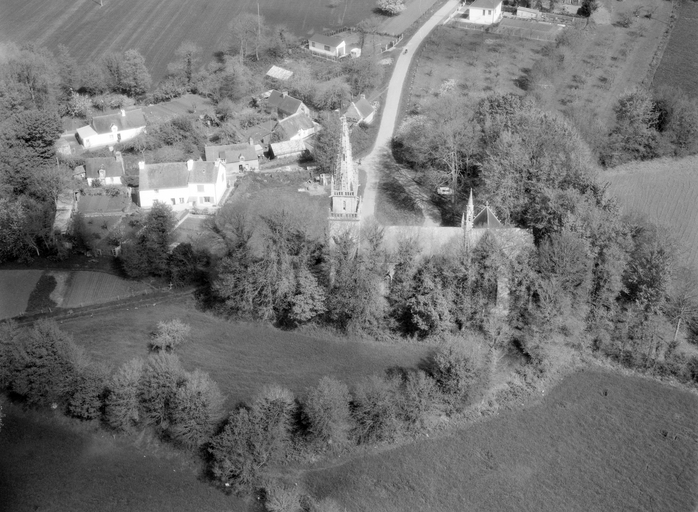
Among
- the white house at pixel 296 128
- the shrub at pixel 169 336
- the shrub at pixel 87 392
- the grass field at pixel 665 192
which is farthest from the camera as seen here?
the white house at pixel 296 128

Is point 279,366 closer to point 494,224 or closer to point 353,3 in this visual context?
point 494,224

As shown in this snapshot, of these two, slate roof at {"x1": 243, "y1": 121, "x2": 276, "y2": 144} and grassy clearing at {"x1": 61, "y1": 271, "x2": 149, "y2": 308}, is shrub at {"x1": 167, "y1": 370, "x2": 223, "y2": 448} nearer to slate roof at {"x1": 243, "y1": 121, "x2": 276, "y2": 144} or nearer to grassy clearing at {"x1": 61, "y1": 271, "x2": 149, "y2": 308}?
grassy clearing at {"x1": 61, "y1": 271, "x2": 149, "y2": 308}

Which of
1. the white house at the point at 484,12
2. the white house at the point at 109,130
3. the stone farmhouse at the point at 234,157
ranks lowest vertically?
the stone farmhouse at the point at 234,157

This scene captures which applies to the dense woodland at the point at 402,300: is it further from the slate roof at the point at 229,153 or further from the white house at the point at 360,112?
the white house at the point at 360,112

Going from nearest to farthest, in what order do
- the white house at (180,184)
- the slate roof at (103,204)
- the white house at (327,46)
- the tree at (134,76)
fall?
the slate roof at (103,204), the white house at (180,184), the tree at (134,76), the white house at (327,46)

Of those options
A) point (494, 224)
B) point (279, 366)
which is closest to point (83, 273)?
point (279, 366)

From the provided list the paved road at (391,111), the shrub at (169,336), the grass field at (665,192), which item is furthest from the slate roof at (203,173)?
the grass field at (665,192)
